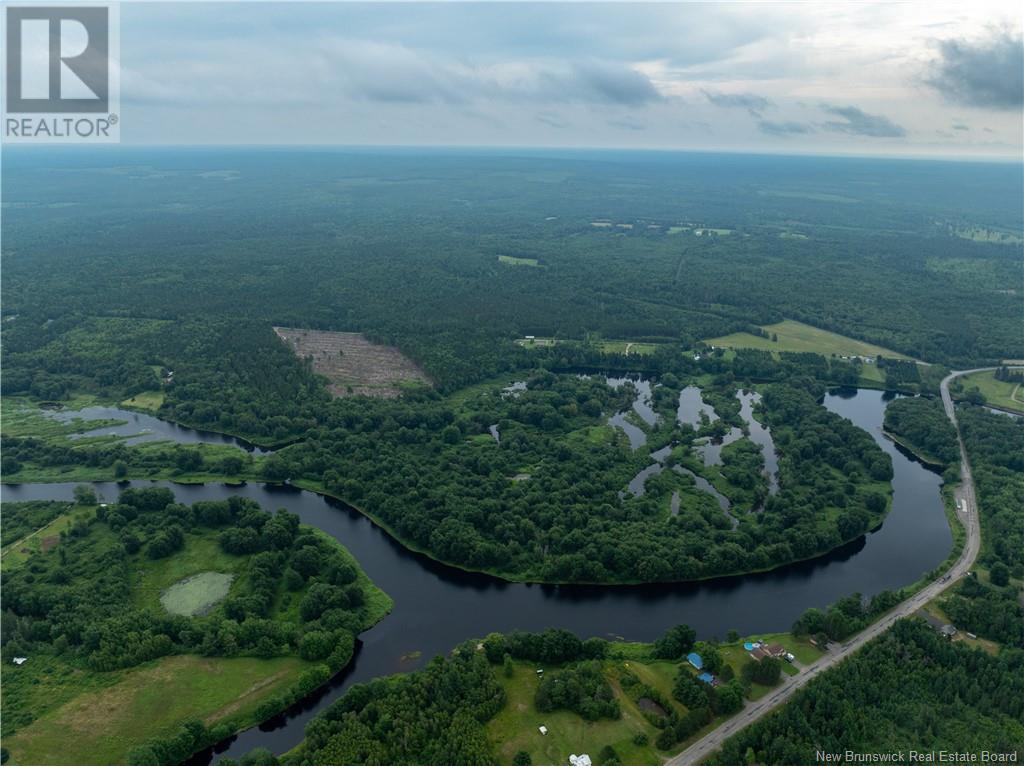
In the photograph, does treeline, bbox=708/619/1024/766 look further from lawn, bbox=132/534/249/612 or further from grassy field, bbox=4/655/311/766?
lawn, bbox=132/534/249/612

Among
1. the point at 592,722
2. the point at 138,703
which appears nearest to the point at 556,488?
the point at 592,722

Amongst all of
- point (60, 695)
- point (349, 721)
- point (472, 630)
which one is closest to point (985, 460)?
point (472, 630)

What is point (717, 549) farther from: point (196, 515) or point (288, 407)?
point (288, 407)

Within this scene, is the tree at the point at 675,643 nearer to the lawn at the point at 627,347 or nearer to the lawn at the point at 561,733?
the lawn at the point at 561,733

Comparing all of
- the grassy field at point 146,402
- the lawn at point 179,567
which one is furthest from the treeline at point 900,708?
the grassy field at point 146,402

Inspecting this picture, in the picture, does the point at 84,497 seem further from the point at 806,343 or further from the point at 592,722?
the point at 806,343

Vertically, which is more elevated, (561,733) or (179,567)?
(179,567)
